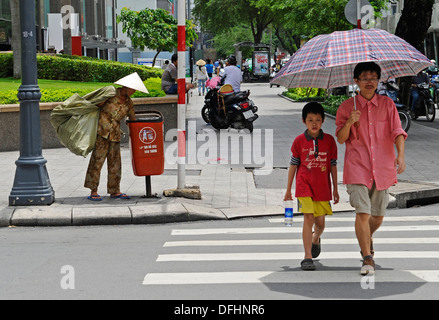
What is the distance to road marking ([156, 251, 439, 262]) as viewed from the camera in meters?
7.16

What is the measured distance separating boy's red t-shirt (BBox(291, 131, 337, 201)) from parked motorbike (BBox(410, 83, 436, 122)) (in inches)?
671

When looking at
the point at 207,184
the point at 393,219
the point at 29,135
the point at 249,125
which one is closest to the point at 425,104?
the point at 249,125

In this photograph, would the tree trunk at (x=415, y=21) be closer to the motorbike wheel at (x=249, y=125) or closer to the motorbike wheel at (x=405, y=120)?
the motorbike wheel at (x=405, y=120)

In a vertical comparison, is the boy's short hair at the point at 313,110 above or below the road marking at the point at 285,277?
above

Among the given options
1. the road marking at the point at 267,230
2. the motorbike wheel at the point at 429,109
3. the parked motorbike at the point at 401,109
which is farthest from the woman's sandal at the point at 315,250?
the motorbike wheel at the point at 429,109

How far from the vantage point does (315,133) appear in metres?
6.52

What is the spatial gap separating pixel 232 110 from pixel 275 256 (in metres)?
12.5

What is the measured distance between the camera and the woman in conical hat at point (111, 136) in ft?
32.8

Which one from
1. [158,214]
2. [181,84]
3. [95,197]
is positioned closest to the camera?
[158,214]

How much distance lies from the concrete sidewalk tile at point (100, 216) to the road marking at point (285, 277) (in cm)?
287

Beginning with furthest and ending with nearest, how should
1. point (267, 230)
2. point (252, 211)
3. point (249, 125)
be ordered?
point (249, 125) < point (252, 211) < point (267, 230)

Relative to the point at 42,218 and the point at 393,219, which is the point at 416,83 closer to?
the point at 393,219

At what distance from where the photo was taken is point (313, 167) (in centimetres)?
654
